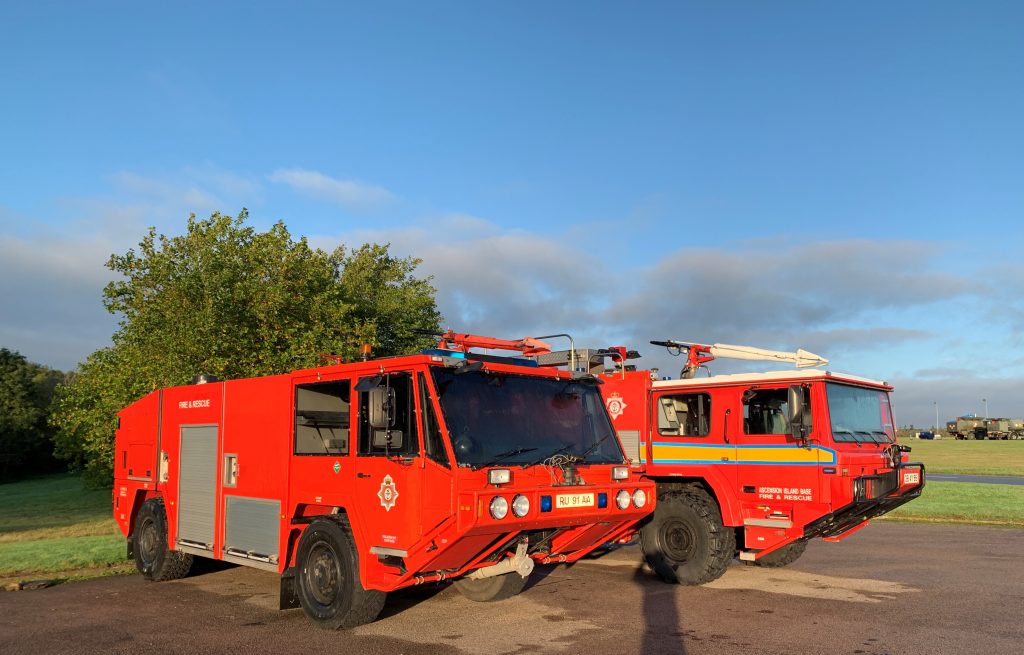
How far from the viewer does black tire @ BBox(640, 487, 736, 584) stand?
34.1 ft

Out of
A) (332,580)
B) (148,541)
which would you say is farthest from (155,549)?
(332,580)

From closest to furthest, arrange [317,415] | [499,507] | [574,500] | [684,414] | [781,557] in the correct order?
[499,507], [574,500], [317,415], [684,414], [781,557]

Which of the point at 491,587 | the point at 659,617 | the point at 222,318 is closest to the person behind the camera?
the point at 659,617

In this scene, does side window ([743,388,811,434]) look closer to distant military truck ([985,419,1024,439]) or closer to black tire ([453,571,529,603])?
black tire ([453,571,529,603])

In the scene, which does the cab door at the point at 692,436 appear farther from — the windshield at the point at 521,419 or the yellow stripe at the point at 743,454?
the windshield at the point at 521,419

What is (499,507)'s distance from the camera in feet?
23.2

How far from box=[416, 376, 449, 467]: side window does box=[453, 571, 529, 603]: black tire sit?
279 centimetres

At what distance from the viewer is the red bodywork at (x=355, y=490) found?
23.5ft

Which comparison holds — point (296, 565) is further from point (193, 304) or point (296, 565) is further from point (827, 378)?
point (193, 304)

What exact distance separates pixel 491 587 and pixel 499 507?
8.96 feet

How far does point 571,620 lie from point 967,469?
129 feet

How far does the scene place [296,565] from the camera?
8.45 m

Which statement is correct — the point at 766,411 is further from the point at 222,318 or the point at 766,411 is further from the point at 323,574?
the point at 222,318

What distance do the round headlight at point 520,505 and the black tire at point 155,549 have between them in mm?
6035
